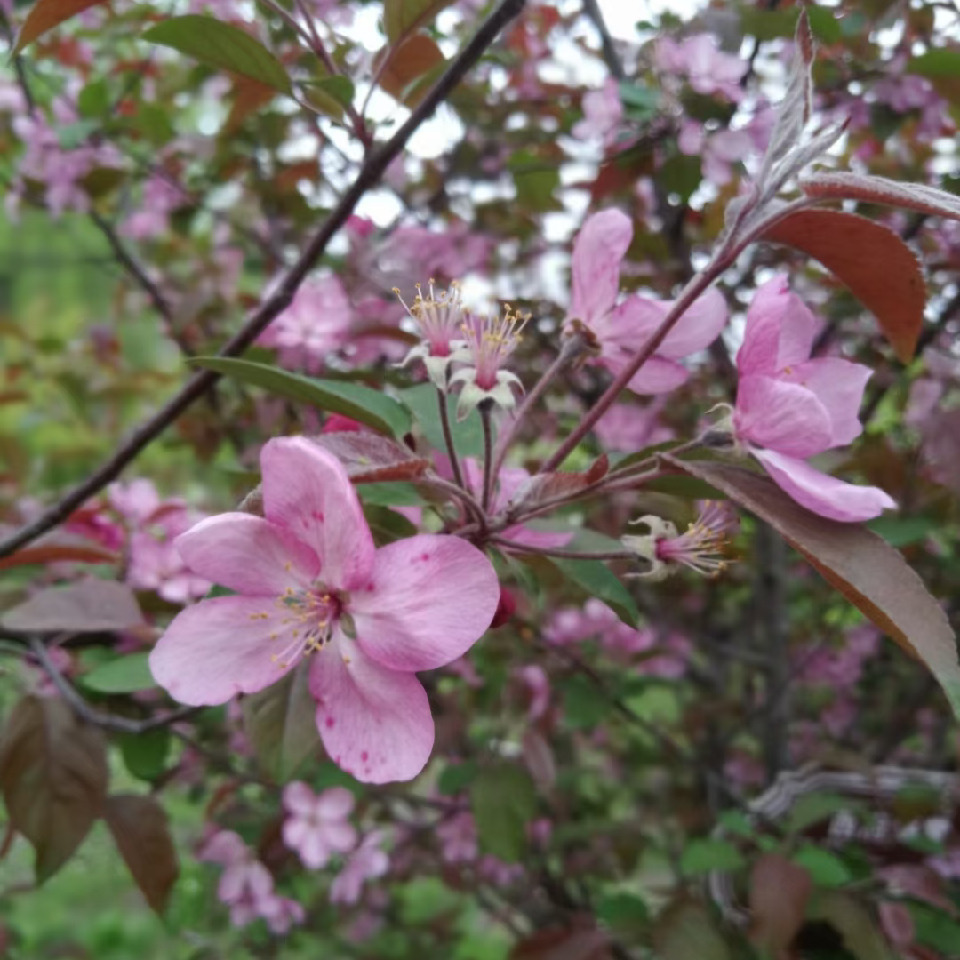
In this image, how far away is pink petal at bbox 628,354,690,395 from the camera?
64 cm

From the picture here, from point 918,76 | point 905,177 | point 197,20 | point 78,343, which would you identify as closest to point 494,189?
point 905,177

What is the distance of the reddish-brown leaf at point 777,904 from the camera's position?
95 cm

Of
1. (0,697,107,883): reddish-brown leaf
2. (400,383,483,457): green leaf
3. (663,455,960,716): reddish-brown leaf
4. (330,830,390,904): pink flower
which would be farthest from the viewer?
(330,830,390,904): pink flower

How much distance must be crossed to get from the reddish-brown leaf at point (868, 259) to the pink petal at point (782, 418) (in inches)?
3.1

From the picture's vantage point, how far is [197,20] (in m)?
0.66

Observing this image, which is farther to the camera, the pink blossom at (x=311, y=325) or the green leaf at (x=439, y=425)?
the pink blossom at (x=311, y=325)

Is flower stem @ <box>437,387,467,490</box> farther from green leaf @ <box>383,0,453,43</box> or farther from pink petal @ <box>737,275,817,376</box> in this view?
green leaf @ <box>383,0,453,43</box>

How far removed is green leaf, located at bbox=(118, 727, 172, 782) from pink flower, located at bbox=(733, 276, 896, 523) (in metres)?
0.72

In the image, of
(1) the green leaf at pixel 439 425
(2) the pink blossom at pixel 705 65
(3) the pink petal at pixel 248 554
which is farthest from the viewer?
(2) the pink blossom at pixel 705 65

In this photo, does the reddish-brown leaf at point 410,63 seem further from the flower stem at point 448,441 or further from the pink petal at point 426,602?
the pink petal at point 426,602

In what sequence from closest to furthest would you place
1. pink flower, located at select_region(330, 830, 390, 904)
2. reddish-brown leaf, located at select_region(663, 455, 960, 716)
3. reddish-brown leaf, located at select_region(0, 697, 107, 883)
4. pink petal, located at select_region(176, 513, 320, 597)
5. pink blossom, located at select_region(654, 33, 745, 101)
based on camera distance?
reddish-brown leaf, located at select_region(663, 455, 960, 716) → pink petal, located at select_region(176, 513, 320, 597) → reddish-brown leaf, located at select_region(0, 697, 107, 883) → pink blossom, located at select_region(654, 33, 745, 101) → pink flower, located at select_region(330, 830, 390, 904)

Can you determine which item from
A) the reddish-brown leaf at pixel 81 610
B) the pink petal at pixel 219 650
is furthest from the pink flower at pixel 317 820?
the pink petal at pixel 219 650

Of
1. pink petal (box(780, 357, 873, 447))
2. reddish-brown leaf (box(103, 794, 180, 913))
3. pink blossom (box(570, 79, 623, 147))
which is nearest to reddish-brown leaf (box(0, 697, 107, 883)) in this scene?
reddish-brown leaf (box(103, 794, 180, 913))

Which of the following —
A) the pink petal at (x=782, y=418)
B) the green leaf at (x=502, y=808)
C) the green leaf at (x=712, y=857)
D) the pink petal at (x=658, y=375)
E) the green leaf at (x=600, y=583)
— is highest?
the pink petal at (x=782, y=418)
